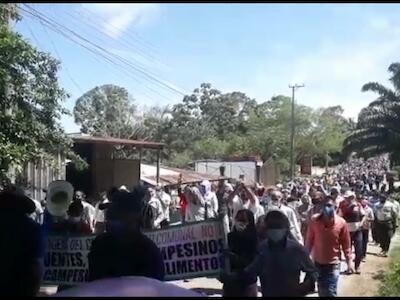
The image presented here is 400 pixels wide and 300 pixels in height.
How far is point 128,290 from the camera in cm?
274

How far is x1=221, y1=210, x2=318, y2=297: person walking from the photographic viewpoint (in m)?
5.44

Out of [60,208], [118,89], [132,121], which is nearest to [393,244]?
[60,208]

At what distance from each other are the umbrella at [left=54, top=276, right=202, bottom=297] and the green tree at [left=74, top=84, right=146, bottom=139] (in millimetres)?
75098

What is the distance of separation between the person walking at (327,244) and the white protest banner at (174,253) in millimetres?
1310

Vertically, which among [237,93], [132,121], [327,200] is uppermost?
[237,93]

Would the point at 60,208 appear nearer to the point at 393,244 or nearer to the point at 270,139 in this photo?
the point at 393,244

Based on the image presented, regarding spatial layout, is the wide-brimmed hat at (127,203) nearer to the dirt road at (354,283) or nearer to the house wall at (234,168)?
the dirt road at (354,283)

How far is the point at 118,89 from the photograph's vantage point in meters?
91.6

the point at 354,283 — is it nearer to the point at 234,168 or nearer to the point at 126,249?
the point at 126,249

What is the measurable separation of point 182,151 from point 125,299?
6836 centimetres

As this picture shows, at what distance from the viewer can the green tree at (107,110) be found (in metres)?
81.2

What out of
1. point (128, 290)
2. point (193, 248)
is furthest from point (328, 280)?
point (128, 290)

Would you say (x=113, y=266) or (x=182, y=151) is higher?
(x=182, y=151)

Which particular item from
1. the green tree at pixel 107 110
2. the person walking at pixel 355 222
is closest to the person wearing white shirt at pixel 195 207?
the person walking at pixel 355 222
